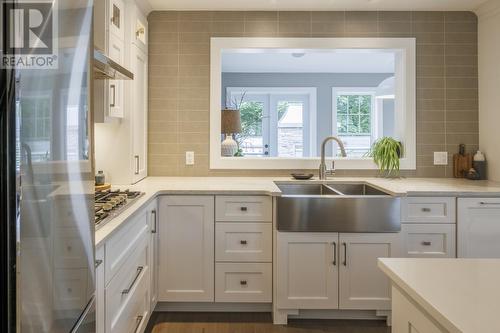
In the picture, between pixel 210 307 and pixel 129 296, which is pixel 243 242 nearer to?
pixel 210 307

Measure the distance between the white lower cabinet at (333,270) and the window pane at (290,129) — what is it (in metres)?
4.22

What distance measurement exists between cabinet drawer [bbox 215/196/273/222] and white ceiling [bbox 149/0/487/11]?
5.09ft

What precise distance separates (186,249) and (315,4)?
2.11 m

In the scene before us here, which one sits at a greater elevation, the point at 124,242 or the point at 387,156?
the point at 387,156

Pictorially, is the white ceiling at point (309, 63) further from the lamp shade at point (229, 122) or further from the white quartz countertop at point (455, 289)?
the white quartz countertop at point (455, 289)

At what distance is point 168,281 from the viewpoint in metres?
2.58

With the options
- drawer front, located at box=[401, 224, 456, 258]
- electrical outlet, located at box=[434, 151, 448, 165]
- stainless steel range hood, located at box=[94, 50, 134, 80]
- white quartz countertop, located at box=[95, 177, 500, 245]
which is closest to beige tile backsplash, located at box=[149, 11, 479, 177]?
electrical outlet, located at box=[434, 151, 448, 165]

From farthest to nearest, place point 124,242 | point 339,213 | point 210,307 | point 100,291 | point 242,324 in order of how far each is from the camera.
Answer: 1. point 210,307
2. point 242,324
3. point 339,213
4. point 124,242
5. point 100,291

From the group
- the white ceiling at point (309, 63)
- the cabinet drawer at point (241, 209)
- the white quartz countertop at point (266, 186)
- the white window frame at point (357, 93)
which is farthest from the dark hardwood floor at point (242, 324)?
the white window frame at point (357, 93)

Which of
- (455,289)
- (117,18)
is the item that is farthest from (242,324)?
(117,18)

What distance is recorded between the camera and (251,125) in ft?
21.7

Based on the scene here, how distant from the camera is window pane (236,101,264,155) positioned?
6590 mm

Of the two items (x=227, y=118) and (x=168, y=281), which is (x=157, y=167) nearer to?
(x=227, y=118)

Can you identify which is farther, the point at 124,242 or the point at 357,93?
the point at 357,93
